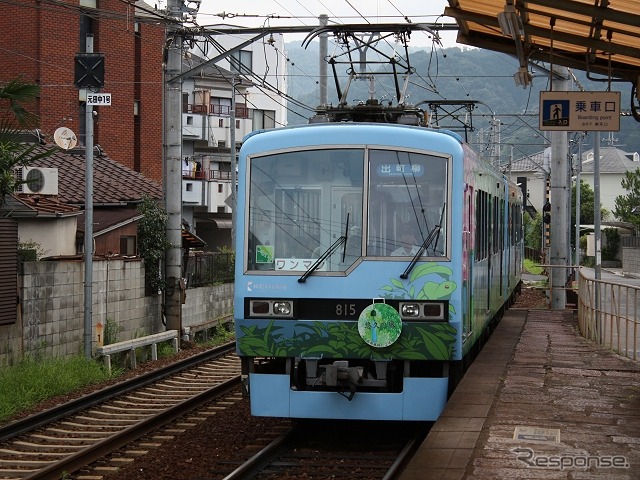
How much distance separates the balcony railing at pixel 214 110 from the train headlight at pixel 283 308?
3327cm

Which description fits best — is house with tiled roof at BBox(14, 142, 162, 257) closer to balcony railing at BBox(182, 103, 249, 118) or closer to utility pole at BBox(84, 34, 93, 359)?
utility pole at BBox(84, 34, 93, 359)

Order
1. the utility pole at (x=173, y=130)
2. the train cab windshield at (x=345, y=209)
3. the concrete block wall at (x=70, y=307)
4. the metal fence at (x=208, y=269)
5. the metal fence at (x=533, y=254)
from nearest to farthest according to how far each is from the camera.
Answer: the train cab windshield at (x=345, y=209) → the concrete block wall at (x=70, y=307) → the utility pole at (x=173, y=130) → the metal fence at (x=208, y=269) → the metal fence at (x=533, y=254)

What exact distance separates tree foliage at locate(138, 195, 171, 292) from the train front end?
10492 mm

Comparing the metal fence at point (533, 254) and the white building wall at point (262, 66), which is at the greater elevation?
the white building wall at point (262, 66)

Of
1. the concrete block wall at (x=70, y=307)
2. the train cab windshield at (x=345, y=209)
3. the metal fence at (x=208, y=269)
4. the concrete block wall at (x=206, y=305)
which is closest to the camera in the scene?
the train cab windshield at (x=345, y=209)

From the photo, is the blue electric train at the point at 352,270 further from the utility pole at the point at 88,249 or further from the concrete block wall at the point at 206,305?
the concrete block wall at the point at 206,305

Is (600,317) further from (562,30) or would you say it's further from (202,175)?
(202,175)

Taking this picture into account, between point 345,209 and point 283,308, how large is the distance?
3.54 ft

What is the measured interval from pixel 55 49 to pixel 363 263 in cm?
2271

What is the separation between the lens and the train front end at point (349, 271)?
372 inches

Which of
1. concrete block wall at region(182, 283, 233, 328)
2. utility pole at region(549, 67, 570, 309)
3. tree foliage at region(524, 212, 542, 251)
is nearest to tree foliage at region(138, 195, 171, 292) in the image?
concrete block wall at region(182, 283, 233, 328)

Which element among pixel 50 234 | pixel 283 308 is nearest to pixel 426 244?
pixel 283 308

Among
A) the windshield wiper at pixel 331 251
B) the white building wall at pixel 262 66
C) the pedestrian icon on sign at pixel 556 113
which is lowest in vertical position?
the windshield wiper at pixel 331 251

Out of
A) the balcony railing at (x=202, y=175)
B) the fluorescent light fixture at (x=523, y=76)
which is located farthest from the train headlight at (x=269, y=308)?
the balcony railing at (x=202, y=175)
